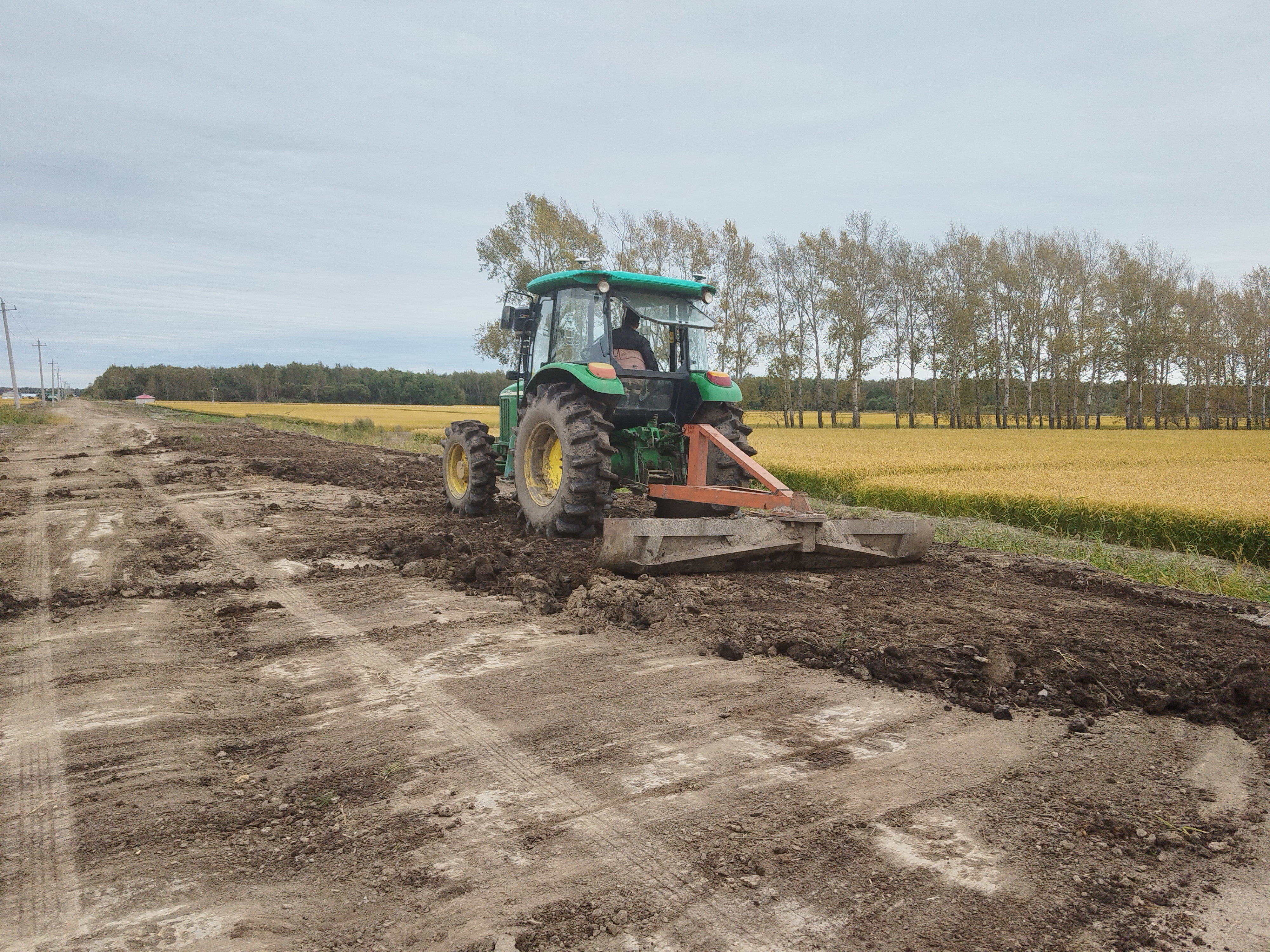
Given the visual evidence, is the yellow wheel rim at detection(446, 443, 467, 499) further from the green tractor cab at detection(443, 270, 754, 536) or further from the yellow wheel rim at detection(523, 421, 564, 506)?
the yellow wheel rim at detection(523, 421, 564, 506)

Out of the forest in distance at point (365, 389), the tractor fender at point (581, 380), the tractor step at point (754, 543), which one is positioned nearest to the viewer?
the tractor step at point (754, 543)

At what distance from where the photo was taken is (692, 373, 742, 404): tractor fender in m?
7.66

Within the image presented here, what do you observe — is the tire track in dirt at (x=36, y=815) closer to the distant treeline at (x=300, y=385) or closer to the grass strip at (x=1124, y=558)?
the grass strip at (x=1124, y=558)

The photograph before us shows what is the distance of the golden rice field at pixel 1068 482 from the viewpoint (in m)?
9.29

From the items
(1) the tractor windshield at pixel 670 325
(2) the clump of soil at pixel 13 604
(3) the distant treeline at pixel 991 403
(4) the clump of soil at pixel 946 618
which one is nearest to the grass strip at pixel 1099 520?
(4) the clump of soil at pixel 946 618

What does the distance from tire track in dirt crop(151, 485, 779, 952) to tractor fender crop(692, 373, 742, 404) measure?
4.06m

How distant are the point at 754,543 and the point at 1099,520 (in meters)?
6.16

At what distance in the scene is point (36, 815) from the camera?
2664 millimetres

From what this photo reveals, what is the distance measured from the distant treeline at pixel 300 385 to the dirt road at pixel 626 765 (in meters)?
78.7

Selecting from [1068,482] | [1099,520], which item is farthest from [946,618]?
[1068,482]

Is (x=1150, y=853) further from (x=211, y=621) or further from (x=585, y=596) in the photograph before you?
(x=211, y=621)

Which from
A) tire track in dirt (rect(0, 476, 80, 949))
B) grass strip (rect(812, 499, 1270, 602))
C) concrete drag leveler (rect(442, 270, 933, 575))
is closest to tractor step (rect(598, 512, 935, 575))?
concrete drag leveler (rect(442, 270, 933, 575))

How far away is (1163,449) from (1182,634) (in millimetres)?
24281

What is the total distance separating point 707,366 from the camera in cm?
811
